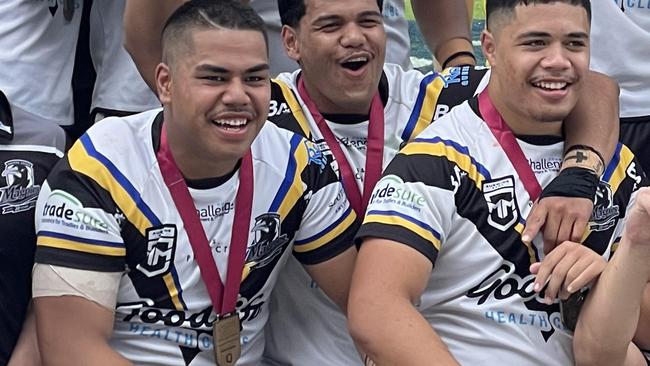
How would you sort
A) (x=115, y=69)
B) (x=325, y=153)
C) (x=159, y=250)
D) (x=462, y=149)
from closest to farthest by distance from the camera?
(x=159, y=250)
(x=462, y=149)
(x=325, y=153)
(x=115, y=69)

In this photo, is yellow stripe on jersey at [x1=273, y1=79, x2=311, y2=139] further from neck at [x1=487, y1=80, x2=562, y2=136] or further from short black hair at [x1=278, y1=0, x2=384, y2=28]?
neck at [x1=487, y1=80, x2=562, y2=136]

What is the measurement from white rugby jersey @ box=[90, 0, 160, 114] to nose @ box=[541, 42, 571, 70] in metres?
1.41

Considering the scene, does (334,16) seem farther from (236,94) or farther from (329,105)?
(236,94)

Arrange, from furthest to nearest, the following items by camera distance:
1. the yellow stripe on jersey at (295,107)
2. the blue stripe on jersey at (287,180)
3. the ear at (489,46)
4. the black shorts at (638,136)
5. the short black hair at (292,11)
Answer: the black shorts at (638,136)
the short black hair at (292,11)
the yellow stripe on jersey at (295,107)
the ear at (489,46)
the blue stripe on jersey at (287,180)

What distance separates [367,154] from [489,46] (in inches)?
19.1

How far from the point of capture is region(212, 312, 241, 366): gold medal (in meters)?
3.21

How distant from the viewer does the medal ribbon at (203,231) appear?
3.16m

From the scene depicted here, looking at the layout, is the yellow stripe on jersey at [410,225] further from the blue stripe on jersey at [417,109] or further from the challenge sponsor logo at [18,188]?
the challenge sponsor logo at [18,188]

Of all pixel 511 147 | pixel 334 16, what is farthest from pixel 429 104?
pixel 511 147

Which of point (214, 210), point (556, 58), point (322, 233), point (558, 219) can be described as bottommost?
point (322, 233)

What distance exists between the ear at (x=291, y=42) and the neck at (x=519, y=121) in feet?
2.33

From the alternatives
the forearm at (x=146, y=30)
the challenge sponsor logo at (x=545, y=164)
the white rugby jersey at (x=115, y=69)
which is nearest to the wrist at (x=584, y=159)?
the challenge sponsor logo at (x=545, y=164)

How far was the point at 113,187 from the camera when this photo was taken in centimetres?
310

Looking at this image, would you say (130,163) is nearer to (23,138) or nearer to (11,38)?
(23,138)
